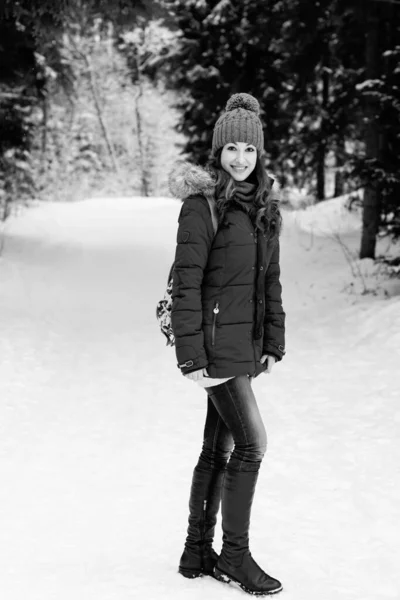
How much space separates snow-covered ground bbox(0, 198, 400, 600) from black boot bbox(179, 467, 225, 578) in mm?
81

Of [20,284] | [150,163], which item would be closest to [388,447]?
[20,284]

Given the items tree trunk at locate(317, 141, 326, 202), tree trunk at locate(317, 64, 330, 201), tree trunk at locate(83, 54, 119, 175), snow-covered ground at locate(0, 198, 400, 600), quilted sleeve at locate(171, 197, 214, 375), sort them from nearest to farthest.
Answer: quilted sleeve at locate(171, 197, 214, 375), snow-covered ground at locate(0, 198, 400, 600), tree trunk at locate(317, 64, 330, 201), tree trunk at locate(317, 141, 326, 202), tree trunk at locate(83, 54, 119, 175)

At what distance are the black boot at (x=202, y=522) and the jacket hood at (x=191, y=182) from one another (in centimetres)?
137

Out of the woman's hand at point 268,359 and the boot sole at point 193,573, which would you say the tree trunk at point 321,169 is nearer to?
the woman's hand at point 268,359

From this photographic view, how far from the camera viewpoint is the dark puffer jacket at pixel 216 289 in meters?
3.05

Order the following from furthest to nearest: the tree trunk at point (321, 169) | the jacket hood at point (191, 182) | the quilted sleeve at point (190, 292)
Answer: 1. the tree trunk at point (321, 169)
2. the jacket hood at point (191, 182)
3. the quilted sleeve at point (190, 292)

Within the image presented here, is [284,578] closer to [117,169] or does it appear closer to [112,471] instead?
[112,471]

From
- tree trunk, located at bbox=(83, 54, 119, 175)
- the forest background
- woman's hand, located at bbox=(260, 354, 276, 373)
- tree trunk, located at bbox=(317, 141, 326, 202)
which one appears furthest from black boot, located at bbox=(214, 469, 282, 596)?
tree trunk, located at bbox=(83, 54, 119, 175)

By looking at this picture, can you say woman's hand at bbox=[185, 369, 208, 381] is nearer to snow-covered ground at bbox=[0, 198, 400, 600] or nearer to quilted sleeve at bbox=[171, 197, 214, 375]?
quilted sleeve at bbox=[171, 197, 214, 375]

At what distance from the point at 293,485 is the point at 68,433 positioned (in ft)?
6.45

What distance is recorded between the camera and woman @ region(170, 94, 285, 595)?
3088mm

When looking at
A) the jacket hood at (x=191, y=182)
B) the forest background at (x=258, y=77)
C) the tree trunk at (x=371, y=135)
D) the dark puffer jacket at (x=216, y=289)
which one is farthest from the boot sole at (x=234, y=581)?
the tree trunk at (x=371, y=135)

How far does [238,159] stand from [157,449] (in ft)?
9.47

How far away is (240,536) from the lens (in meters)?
3.33
